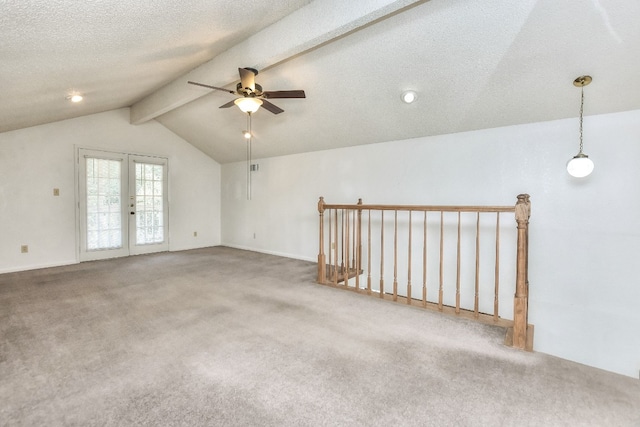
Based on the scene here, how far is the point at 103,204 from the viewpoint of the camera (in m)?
5.59

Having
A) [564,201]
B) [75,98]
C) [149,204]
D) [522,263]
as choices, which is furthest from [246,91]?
[149,204]

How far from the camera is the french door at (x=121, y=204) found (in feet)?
17.7

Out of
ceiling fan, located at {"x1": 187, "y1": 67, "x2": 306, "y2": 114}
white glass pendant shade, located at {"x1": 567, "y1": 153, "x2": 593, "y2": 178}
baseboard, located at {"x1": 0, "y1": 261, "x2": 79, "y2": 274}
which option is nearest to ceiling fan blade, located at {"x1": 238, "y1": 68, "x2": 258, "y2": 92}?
ceiling fan, located at {"x1": 187, "y1": 67, "x2": 306, "y2": 114}

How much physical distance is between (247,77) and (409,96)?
71.0 inches

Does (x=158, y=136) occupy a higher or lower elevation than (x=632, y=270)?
higher

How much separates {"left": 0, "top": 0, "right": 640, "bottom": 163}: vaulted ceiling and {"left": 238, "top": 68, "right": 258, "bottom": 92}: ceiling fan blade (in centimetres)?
20

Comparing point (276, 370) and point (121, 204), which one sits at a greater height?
point (121, 204)

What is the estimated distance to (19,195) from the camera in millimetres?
4711

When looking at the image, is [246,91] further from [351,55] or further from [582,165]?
[582,165]

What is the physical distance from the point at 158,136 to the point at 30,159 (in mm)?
2069

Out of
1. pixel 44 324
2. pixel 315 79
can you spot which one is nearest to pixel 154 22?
pixel 315 79

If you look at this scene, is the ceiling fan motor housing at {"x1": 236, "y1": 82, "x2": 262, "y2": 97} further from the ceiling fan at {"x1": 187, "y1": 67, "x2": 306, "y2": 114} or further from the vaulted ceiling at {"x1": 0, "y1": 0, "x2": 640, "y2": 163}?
the vaulted ceiling at {"x1": 0, "y1": 0, "x2": 640, "y2": 163}

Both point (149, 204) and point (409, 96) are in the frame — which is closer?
point (409, 96)

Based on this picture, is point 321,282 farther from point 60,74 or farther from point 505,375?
point 60,74
